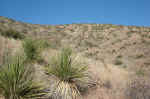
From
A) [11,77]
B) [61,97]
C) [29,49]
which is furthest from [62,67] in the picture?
[29,49]

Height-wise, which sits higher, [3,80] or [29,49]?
[29,49]

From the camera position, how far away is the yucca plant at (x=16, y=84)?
3838 millimetres

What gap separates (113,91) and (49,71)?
2713mm

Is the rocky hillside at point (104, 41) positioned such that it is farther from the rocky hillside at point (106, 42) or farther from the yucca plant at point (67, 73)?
the yucca plant at point (67, 73)

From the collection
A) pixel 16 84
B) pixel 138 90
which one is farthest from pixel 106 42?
pixel 16 84

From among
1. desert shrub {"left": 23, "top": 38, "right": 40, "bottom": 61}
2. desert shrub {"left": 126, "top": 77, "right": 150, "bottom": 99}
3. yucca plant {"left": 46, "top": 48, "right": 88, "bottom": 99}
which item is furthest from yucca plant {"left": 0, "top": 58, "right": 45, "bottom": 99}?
desert shrub {"left": 126, "top": 77, "right": 150, "bottom": 99}

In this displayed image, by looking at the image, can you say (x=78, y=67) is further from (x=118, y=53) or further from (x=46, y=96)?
(x=118, y=53)

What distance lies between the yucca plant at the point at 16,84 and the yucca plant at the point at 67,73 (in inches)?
37.8

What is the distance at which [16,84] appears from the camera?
3.95m

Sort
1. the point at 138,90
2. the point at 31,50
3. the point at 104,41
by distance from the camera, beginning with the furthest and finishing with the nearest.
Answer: the point at 104,41 → the point at 31,50 → the point at 138,90

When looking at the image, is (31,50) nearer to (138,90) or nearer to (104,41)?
(138,90)

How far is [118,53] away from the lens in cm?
2005

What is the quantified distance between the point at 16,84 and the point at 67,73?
6.41 feet

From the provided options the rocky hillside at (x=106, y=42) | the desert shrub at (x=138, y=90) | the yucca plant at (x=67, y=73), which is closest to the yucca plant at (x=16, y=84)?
the yucca plant at (x=67, y=73)
